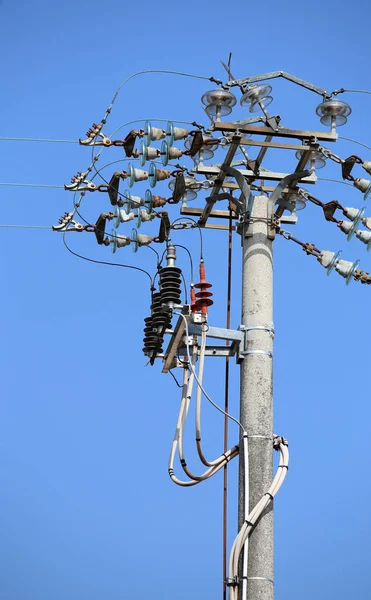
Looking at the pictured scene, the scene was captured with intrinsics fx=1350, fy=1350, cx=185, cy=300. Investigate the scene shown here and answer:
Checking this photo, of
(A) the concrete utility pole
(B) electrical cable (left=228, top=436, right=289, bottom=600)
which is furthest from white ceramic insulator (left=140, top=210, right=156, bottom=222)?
(B) electrical cable (left=228, top=436, right=289, bottom=600)

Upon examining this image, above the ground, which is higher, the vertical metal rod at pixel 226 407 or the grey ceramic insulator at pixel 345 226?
the grey ceramic insulator at pixel 345 226

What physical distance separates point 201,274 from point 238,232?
1.17m

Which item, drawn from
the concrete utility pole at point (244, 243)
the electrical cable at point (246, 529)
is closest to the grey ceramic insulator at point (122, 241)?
the concrete utility pole at point (244, 243)

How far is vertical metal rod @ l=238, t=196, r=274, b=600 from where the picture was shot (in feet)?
44.1

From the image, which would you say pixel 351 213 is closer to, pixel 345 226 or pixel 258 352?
pixel 345 226

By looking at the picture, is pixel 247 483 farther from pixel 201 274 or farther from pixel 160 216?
pixel 160 216

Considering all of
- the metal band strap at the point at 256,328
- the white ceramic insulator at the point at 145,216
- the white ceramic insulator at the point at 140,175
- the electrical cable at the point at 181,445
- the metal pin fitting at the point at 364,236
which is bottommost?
the electrical cable at the point at 181,445

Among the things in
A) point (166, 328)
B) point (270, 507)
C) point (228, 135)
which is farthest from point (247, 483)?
point (228, 135)

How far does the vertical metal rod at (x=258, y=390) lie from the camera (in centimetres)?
1344

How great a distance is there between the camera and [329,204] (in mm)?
15344

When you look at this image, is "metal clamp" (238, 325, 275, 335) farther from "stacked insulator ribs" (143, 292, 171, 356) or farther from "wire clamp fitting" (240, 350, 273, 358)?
"stacked insulator ribs" (143, 292, 171, 356)

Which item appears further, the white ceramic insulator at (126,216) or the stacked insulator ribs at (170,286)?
the white ceramic insulator at (126,216)

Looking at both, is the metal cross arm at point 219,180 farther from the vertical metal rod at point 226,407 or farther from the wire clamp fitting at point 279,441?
the wire clamp fitting at point 279,441

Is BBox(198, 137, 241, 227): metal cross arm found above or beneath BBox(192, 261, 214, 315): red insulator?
above
